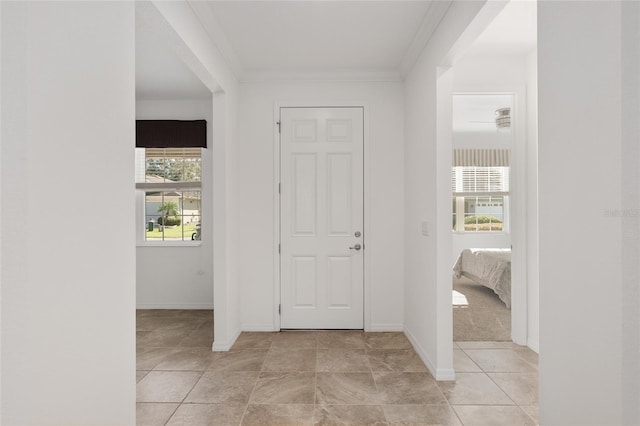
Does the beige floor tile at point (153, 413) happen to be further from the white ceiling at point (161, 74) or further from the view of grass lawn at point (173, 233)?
the view of grass lawn at point (173, 233)

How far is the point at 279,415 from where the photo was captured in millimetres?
2209

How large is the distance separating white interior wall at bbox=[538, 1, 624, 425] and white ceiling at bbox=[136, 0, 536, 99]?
138 cm

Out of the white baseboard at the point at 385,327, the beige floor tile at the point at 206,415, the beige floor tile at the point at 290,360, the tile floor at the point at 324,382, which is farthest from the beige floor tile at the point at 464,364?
the beige floor tile at the point at 206,415

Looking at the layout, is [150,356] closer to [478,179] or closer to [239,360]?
[239,360]

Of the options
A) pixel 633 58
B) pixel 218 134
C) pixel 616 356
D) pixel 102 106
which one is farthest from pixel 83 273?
pixel 218 134

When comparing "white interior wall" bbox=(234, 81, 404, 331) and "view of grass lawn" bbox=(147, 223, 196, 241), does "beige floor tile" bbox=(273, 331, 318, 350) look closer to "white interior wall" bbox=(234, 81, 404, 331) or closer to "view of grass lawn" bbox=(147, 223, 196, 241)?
"white interior wall" bbox=(234, 81, 404, 331)

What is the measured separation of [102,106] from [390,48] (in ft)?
8.23

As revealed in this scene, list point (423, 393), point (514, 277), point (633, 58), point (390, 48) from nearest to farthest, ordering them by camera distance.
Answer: point (633, 58) < point (423, 393) < point (390, 48) < point (514, 277)

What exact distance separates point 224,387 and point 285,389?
0.44 metres

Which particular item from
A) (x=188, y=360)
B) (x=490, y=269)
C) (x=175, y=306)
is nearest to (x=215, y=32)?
(x=188, y=360)

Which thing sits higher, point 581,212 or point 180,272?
point 581,212

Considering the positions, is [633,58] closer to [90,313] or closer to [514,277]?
[90,313]

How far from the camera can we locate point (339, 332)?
12.3 ft

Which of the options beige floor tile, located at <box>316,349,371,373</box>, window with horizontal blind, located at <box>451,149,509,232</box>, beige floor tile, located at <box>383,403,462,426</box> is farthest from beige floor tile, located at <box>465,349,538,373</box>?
window with horizontal blind, located at <box>451,149,509,232</box>
